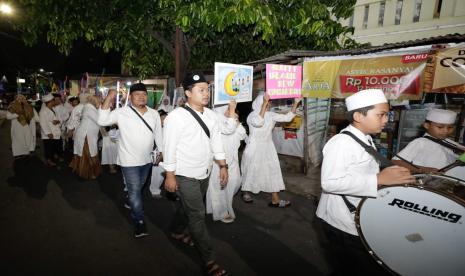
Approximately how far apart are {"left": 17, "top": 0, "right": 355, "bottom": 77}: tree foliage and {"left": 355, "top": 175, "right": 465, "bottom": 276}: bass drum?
4138 mm

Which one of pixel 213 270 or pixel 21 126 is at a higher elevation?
pixel 21 126

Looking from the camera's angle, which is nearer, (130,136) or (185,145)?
(185,145)

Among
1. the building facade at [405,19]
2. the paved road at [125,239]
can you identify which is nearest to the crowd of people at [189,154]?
the paved road at [125,239]

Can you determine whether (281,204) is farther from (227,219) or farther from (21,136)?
(21,136)

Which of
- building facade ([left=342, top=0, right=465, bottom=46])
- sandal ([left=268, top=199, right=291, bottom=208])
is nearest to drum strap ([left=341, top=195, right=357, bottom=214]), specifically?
sandal ([left=268, top=199, right=291, bottom=208])

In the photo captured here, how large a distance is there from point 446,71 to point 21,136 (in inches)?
418

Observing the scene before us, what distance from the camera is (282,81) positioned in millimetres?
5547

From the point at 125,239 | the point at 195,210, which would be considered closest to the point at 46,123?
the point at 125,239

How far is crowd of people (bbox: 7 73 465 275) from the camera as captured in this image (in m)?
2.26

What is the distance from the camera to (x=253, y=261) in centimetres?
384

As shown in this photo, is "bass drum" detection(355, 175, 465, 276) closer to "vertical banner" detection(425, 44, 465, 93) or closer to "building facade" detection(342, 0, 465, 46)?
"vertical banner" detection(425, 44, 465, 93)

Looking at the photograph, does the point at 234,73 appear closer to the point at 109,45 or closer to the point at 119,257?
the point at 119,257

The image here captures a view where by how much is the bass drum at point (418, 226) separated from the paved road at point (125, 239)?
5.21ft

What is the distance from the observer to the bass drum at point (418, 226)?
79.9 inches
